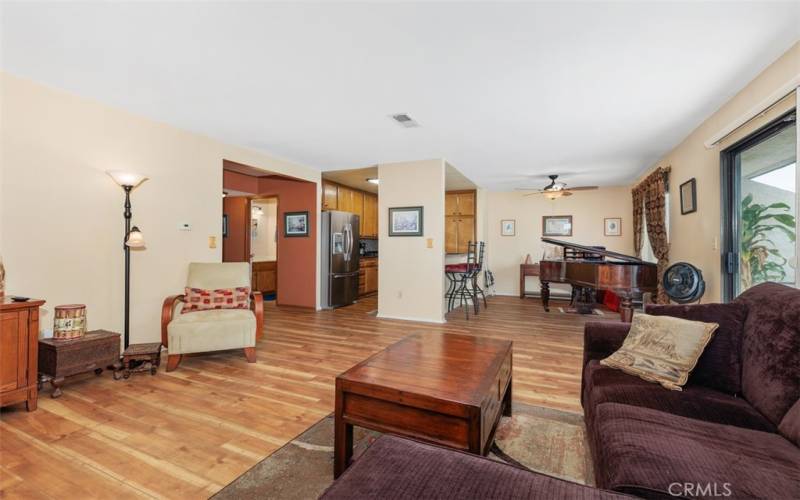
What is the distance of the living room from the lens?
4.58 ft

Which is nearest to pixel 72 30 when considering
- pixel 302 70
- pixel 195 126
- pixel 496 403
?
pixel 302 70

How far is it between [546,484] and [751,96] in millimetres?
3427

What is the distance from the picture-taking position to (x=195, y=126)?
11.9ft

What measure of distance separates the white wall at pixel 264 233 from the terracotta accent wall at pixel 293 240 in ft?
5.28

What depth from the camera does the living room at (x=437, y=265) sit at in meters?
1.40

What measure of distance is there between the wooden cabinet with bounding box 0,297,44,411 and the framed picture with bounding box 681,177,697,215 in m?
5.82

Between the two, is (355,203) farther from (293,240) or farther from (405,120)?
(405,120)

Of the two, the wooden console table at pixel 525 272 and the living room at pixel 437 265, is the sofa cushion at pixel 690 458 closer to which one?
the living room at pixel 437 265

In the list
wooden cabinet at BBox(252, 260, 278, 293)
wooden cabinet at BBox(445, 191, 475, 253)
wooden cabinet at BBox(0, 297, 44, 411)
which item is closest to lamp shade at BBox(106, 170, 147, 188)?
wooden cabinet at BBox(0, 297, 44, 411)

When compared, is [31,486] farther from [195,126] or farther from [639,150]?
[639,150]

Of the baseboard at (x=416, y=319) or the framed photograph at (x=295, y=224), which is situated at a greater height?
the framed photograph at (x=295, y=224)

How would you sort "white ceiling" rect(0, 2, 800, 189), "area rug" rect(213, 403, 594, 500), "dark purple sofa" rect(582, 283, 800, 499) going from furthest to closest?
"white ceiling" rect(0, 2, 800, 189), "area rug" rect(213, 403, 594, 500), "dark purple sofa" rect(582, 283, 800, 499)

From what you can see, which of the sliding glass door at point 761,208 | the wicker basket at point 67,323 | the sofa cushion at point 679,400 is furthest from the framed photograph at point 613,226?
the wicker basket at point 67,323

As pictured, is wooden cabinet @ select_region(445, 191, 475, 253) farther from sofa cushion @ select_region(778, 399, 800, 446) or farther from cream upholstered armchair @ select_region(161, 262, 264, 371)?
sofa cushion @ select_region(778, 399, 800, 446)
